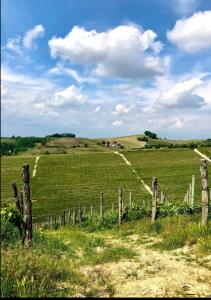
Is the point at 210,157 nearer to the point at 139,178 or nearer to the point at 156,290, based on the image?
the point at 139,178

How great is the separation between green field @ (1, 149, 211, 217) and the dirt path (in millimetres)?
48499

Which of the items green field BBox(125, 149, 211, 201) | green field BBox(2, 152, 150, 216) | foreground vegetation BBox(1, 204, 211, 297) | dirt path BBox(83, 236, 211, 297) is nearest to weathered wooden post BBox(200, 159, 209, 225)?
foreground vegetation BBox(1, 204, 211, 297)

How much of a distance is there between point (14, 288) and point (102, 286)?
7.31 ft

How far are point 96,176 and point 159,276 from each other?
82662mm

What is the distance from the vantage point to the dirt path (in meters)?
8.70

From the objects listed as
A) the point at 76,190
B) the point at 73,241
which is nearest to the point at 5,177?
the point at 76,190

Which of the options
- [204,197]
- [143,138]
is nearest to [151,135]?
[143,138]

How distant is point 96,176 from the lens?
92438 mm

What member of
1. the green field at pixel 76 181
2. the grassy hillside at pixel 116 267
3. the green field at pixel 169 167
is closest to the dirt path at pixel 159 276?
the grassy hillside at pixel 116 267

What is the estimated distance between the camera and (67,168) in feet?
334

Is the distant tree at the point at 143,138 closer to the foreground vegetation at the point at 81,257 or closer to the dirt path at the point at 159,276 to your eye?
the foreground vegetation at the point at 81,257

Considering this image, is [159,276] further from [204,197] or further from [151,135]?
[151,135]

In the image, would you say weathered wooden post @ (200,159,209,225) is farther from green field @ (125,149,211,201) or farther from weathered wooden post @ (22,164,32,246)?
green field @ (125,149,211,201)

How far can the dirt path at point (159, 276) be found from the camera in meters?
8.70
